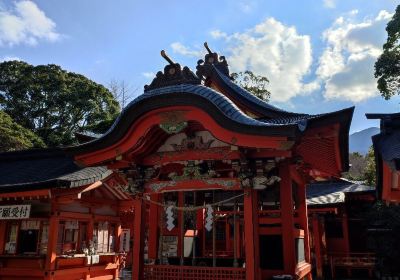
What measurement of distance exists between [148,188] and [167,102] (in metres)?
2.54

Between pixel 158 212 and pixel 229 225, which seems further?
pixel 229 225

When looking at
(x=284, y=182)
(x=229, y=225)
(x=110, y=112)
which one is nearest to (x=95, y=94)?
(x=110, y=112)

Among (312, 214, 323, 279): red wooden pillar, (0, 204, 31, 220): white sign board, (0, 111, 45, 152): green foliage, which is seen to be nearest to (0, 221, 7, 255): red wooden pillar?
(0, 204, 31, 220): white sign board

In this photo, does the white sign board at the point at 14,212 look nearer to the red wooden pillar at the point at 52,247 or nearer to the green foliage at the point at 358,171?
the red wooden pillar at the point at 52,247

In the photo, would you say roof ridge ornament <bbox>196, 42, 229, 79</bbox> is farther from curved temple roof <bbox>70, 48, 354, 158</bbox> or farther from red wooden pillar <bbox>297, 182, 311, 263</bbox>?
red wooden pillar <bbox>297, 182, 311, 263</bbox>

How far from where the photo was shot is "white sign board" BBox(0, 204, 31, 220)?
12.9m

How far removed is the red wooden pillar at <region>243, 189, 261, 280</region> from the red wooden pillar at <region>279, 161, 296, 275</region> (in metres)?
0.65

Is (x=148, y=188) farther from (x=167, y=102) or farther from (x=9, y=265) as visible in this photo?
(x=9, y=265)

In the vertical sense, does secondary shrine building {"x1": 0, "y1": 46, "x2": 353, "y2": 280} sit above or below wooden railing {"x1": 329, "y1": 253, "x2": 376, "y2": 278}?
above

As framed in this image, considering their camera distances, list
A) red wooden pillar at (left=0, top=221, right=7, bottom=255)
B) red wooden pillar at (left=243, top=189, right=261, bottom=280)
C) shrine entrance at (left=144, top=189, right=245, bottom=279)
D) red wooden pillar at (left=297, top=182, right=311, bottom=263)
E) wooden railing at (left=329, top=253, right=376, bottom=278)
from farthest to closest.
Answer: wooden railing at (left=329, top=253, right=376, bottom=278)
red wooden pillar at (left=0, top=221, right=7, bottom=255)
red wooden pillar at (left=297, top=182, right=311, bottom=263)
shrine entrance at (left=144, top=189, right=245, bottom=279)
red wooden pillar at (left=243, top=189, right=261, bottom=280)

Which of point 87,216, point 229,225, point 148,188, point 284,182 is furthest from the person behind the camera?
point 229,225

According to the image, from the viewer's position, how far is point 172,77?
933cm

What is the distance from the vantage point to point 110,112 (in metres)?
48.5

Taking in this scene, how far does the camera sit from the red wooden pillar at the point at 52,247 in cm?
1250
